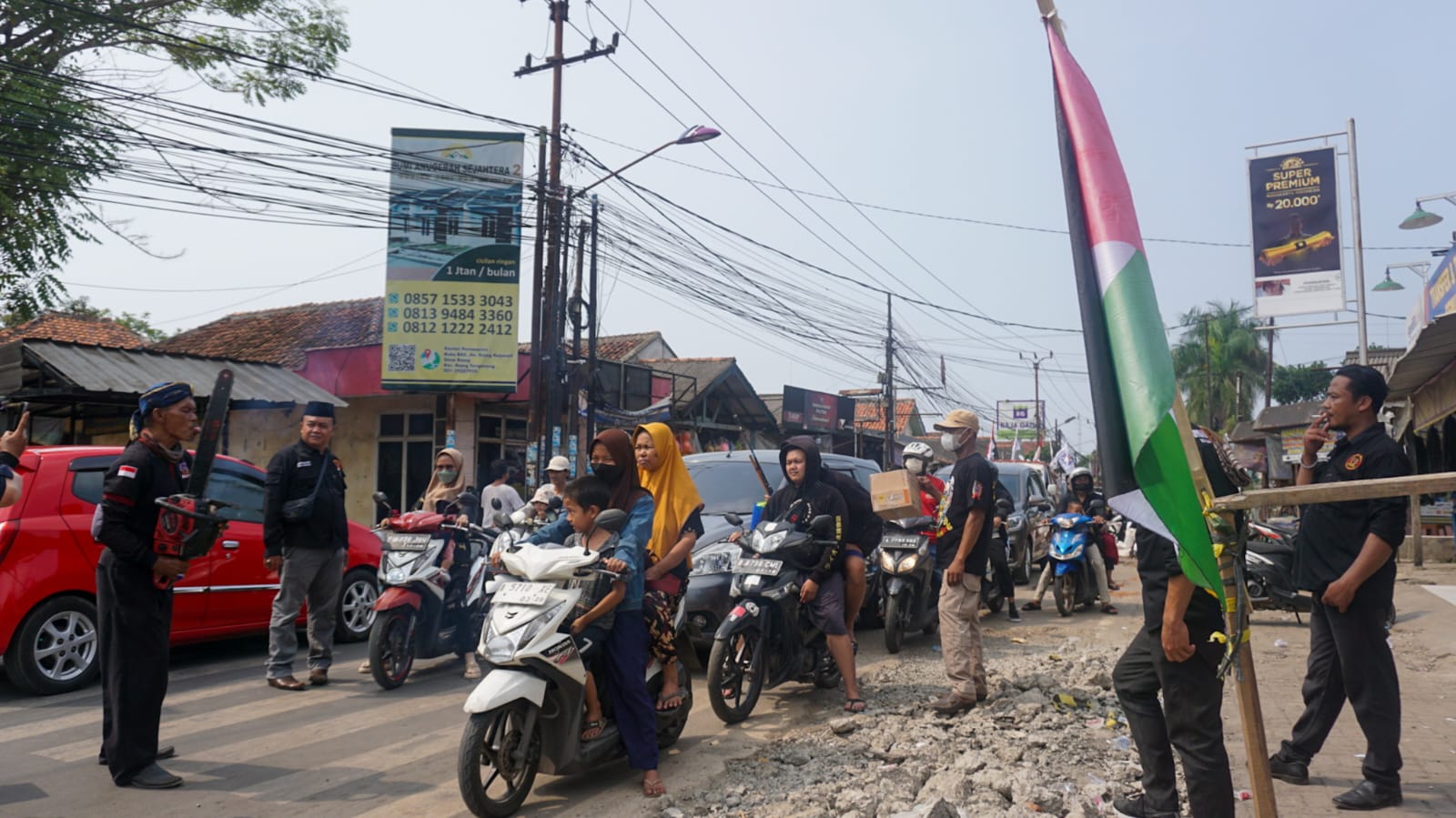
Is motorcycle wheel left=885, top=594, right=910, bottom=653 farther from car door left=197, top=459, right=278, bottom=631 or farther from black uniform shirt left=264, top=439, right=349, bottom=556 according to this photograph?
car door left=197, top=459, right=278, bottom=631

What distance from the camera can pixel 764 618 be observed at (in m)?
5.95

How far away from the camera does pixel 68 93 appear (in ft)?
45.5

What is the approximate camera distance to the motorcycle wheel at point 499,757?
3990 mm

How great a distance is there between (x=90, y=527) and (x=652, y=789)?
467 cm

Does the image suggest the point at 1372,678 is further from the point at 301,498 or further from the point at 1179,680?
the point at 301,498

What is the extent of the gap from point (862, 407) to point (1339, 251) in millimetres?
33629

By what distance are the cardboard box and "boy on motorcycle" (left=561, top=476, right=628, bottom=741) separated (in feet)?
12.4

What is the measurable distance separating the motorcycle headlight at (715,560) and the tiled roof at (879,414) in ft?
121

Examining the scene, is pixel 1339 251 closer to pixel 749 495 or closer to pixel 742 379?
pixel 749 495

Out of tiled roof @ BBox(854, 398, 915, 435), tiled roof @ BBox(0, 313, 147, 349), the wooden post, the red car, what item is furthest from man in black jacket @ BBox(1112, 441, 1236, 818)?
tiled roof @ BBox(854, 398, 915, 435)

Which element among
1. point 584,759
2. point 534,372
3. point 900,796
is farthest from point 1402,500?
point 534,372

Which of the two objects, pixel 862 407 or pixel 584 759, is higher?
pixel 862 407

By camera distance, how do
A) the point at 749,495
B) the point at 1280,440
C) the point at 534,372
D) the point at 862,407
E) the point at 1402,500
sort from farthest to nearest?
the point at 862,407 < the point at 1280,440 < the point at 534,372 < the point at 749,495 < the point at 1402,500

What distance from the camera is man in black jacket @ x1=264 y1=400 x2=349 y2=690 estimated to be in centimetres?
662
